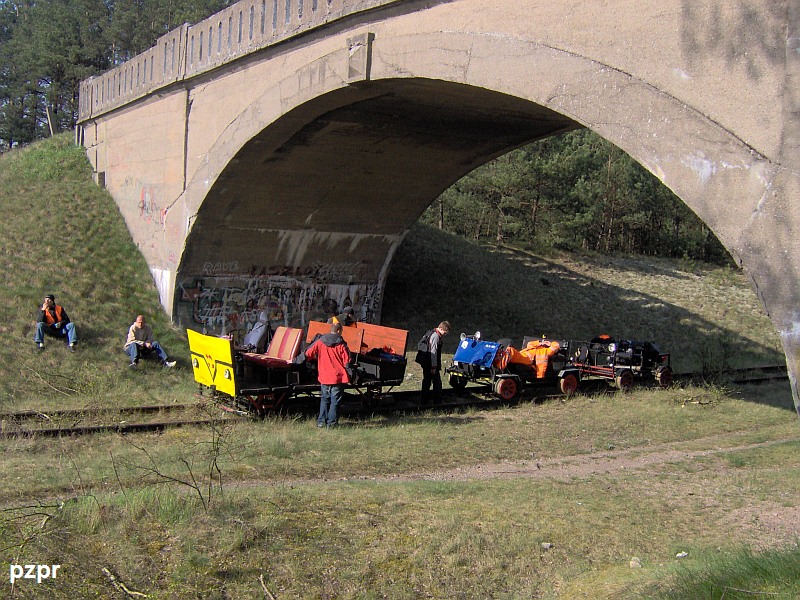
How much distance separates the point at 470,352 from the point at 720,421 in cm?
430

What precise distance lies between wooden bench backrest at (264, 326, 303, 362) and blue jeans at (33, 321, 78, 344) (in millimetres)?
4731

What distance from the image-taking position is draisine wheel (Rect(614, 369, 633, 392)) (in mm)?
14570

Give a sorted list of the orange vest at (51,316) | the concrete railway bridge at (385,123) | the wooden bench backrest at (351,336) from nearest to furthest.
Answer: the concrete railway bridge at (385,123) → the wooden bench backrest at (351,336) → the orange vest at (51,316)

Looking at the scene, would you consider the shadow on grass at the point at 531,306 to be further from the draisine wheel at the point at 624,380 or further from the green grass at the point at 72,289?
the green grass at the point at 72,289

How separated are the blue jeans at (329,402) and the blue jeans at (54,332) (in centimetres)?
630

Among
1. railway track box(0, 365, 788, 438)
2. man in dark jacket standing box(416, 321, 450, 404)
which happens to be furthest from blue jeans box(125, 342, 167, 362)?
man in dark jacket standing box(416, 321, 450, 404)

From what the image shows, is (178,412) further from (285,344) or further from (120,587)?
(120,587)

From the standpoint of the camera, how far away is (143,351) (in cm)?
1472

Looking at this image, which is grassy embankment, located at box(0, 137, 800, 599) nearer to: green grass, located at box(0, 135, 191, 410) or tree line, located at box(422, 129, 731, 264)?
green grass, located at box(0, 135, 191, 410)

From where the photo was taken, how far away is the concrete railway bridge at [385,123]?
6.59 metres

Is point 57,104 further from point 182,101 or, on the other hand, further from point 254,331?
point 254,331

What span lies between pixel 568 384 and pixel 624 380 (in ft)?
4.34

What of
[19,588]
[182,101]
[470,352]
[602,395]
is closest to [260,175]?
[182,101]

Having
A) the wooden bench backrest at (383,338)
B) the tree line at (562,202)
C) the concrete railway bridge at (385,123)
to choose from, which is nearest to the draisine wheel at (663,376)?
the concrete railway bridge at (385,123)
